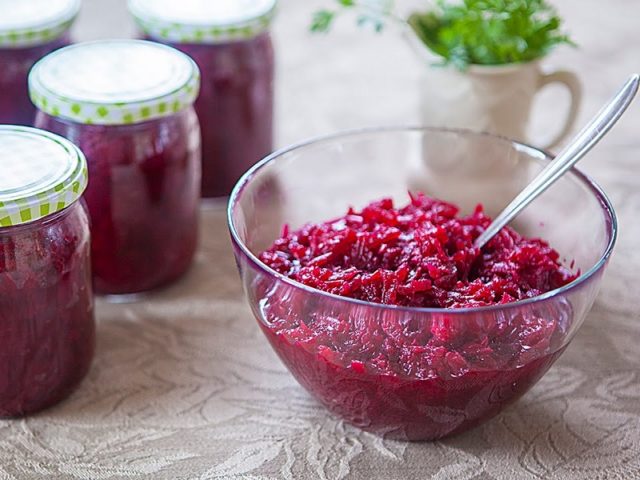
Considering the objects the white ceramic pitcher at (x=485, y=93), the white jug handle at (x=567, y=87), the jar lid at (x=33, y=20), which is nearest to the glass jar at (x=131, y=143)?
the jar lid at (x=33, y=20)

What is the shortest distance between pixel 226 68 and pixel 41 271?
622 mm

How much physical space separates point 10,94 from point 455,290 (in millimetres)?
897

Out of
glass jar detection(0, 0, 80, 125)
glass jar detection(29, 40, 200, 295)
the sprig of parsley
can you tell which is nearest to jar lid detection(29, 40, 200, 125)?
glass jar detection(29, 40, 200, 295)

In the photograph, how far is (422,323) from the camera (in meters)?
1.10

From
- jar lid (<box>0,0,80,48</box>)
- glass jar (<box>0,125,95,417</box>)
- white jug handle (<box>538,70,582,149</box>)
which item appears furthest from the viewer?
white jug handle (<box>538,70,582,149</box>)

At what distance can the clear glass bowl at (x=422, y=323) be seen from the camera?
3.65 ft

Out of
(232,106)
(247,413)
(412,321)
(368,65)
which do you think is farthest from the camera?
(368,65)

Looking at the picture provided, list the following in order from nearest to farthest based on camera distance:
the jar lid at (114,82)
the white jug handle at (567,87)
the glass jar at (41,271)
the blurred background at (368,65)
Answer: the glass jar at (41,271), the jar lid at (114,82), the white jug handle at (567,87), the blurred background at (368,65)

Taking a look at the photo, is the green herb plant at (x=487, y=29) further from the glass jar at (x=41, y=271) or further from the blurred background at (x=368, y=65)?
the glass jar at (x=41, y=271)

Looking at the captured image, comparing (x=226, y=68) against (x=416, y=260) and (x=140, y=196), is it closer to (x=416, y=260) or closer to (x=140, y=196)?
(x=140, y=196)

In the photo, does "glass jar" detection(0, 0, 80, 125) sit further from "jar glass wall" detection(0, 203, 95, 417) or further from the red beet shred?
the red beet shred

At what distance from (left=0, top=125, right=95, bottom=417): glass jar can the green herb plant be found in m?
0.60

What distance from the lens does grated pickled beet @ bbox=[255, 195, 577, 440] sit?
1.12 metres

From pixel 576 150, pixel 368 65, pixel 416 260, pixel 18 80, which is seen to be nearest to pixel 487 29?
pixel 576 150
